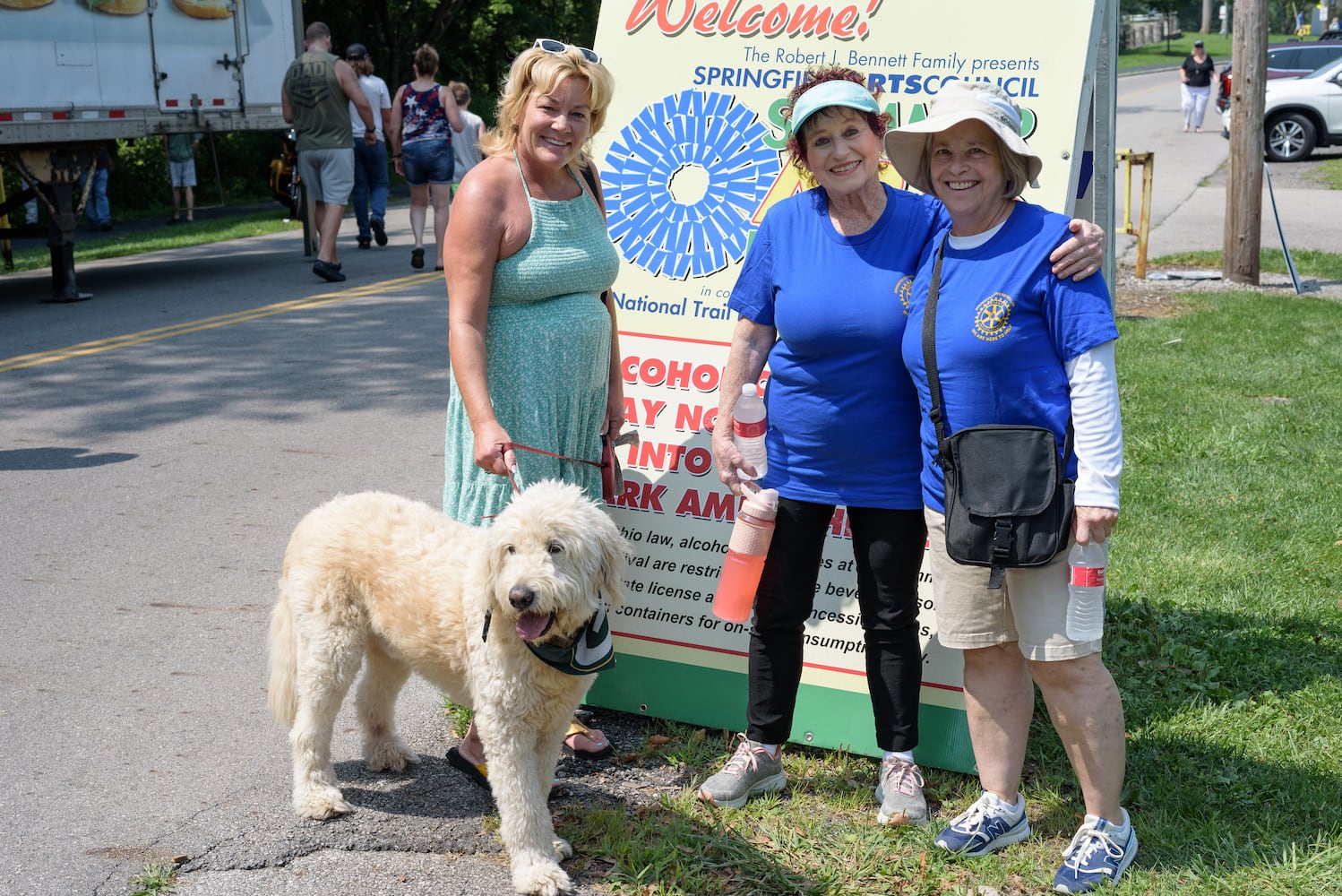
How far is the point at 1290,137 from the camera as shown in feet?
84.2

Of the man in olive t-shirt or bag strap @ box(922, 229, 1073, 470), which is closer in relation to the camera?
bag strap @ box(922, 229, 1073, 470)

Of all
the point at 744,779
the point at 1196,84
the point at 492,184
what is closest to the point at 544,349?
the point at 492,184

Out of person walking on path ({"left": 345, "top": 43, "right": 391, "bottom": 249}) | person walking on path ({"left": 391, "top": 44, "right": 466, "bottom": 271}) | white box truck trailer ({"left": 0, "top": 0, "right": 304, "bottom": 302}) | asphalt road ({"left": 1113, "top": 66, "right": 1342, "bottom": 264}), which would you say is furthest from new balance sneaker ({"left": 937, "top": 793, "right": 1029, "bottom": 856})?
person walking on path ({"left": 345, "top": 43, "right": 391, "bottom": 249})

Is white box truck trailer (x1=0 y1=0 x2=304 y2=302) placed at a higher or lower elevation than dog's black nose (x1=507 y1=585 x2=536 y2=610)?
higher

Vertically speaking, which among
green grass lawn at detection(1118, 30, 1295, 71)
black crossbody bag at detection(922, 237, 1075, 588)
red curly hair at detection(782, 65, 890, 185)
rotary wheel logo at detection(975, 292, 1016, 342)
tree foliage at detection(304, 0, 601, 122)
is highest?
green grass lawn at detection(1118, 30, 1295, 71)

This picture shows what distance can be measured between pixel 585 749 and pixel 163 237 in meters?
17.1

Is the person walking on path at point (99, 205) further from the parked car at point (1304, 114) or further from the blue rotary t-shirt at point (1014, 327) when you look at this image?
the parked car at point (1304, 114)

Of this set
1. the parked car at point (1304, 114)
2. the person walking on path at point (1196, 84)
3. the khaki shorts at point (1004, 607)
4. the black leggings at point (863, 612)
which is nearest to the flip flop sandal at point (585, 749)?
the black leggings at point (863, 612)

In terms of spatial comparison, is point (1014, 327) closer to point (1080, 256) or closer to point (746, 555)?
point (1080, 256)

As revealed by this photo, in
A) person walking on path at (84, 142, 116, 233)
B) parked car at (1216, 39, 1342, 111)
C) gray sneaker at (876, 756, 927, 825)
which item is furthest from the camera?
parked car at (1216, 39, 1342, 111)

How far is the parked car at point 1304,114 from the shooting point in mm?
25141

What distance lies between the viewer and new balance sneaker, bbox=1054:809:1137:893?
11.1 feet

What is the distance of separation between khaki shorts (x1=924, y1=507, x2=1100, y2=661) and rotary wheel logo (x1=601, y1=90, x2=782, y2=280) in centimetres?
147

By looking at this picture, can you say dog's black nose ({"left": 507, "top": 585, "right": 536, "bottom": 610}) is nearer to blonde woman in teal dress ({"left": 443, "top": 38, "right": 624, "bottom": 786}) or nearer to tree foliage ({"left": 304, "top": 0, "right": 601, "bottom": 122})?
blonde woman in teal dress ({"left": 443, "top": 38, "right": 624, "bottom": 786})
